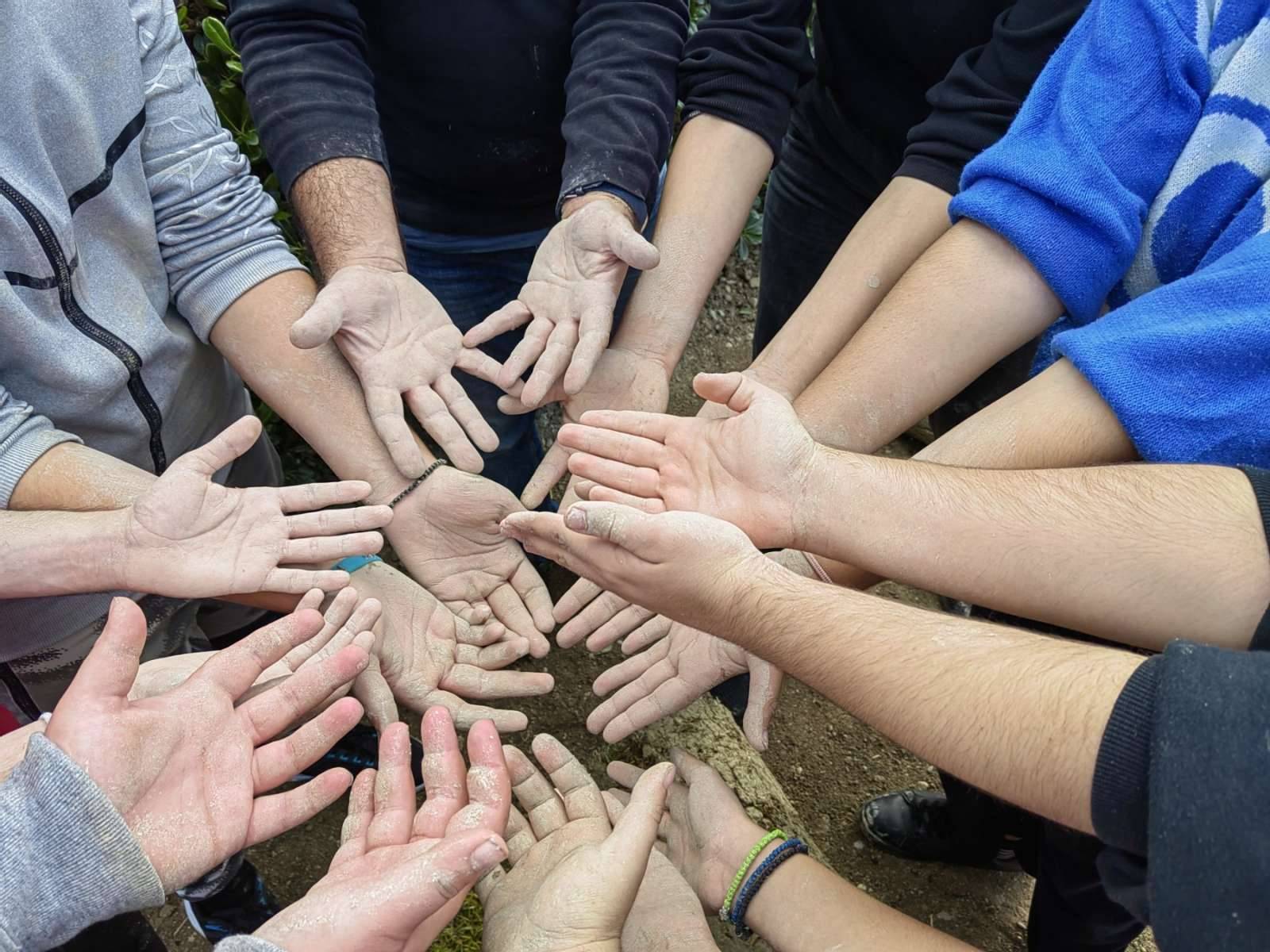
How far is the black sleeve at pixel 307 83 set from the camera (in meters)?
2.02

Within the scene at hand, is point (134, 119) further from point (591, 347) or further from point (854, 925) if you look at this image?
point (854, 925)

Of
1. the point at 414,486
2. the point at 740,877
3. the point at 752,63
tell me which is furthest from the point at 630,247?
the point at 740,877

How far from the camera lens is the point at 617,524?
1581 mm

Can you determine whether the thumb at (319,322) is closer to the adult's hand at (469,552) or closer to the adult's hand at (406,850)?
the adult's hand at (469,552)

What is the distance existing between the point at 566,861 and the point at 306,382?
3.89 feet

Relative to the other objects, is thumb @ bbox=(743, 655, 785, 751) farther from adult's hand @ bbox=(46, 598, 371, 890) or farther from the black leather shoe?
the black leather shoe

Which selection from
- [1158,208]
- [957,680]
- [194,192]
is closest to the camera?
[957,680]

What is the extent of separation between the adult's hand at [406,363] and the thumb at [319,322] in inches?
1.8

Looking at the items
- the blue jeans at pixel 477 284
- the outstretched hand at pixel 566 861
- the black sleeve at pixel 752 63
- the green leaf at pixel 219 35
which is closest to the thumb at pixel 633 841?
the outstretched hand at pixel 566 861

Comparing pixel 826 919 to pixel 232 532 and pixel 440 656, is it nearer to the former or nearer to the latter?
pixel 440 656

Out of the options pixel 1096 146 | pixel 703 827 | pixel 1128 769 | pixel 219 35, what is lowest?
pixel 703 827

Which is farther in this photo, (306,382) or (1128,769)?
(306,382)

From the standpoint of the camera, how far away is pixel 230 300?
1953 mm

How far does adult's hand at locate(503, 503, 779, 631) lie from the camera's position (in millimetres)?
1564
